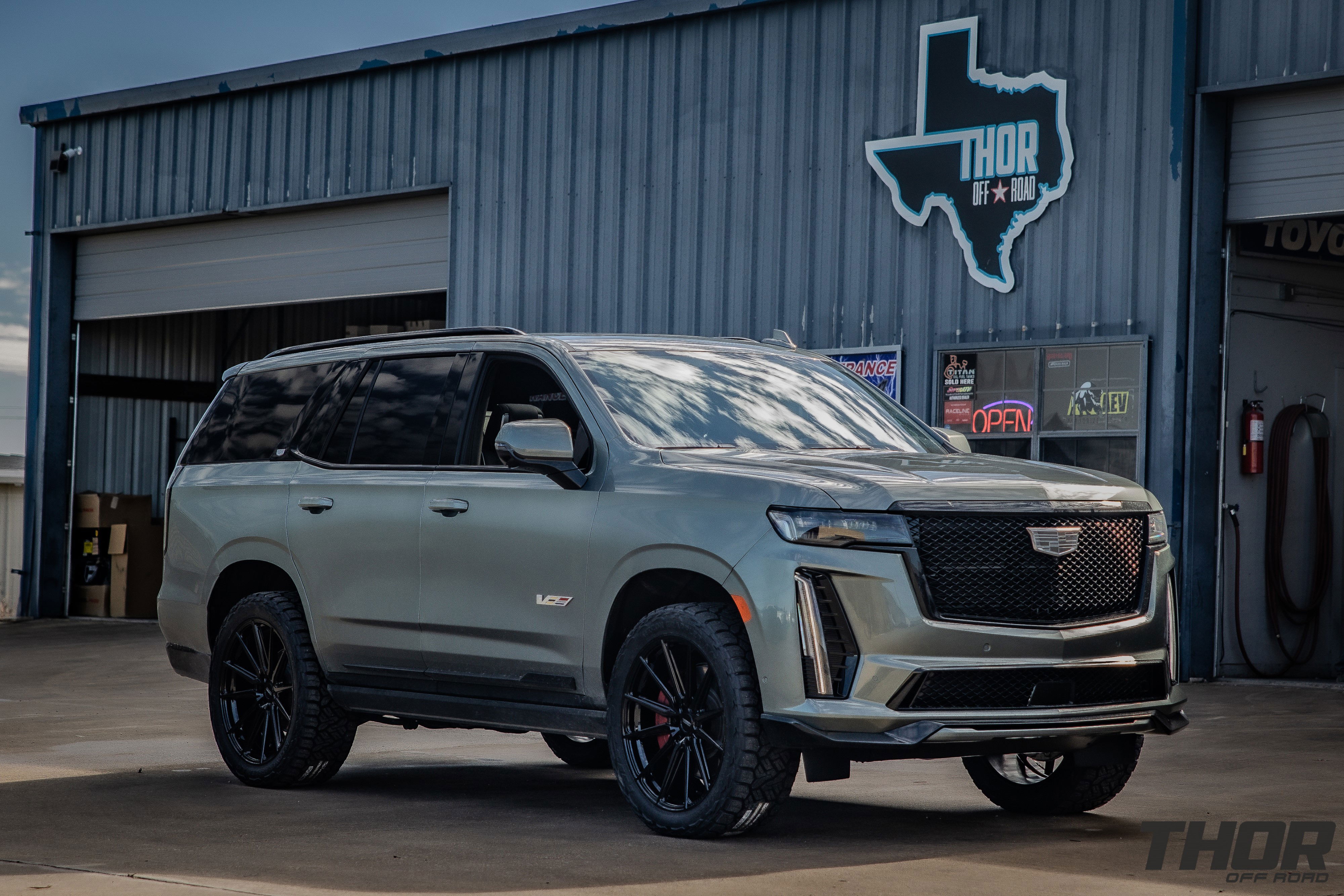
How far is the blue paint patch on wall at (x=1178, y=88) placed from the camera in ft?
48.3

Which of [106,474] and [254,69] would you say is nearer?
[254,69]

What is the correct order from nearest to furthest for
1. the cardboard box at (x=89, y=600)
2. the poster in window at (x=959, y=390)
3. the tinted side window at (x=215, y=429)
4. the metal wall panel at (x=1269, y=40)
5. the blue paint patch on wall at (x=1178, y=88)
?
the tinted side window at (x=215, y=429) < the metal wall panel at (x=1269, y=40) < the blue paint patch on wall at (x=1178, y=88) < the poster in window at (x=959, y=390) < the cardboard box at (x=89, y=600)

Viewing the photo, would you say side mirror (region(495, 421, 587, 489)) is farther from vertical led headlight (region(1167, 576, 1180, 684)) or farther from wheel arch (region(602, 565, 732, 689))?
vertical led headlight (region(1167, 576, 1180, 684))

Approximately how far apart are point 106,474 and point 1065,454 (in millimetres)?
15710

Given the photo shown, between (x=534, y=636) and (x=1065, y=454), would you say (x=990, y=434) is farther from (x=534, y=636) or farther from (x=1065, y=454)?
(x=534, y=636)

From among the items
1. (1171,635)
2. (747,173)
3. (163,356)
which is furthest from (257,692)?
(163,356)

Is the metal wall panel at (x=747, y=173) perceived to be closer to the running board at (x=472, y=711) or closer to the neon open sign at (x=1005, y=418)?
the neon open sign at (x=1005, y=418)

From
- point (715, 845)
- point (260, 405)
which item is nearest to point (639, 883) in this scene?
point (715, 845)

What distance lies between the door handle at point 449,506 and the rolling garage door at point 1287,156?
9320 millimetres

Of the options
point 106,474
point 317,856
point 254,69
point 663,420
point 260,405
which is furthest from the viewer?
point 106,474

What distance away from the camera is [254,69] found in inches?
874

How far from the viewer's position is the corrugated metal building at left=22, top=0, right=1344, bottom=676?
14.8 metres

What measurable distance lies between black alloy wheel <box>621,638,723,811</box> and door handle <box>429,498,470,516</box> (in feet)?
4.09

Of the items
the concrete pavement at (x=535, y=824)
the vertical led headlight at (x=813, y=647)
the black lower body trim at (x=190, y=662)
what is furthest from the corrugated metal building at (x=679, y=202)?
the vertical led headlight at (x=813, y=647)
